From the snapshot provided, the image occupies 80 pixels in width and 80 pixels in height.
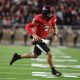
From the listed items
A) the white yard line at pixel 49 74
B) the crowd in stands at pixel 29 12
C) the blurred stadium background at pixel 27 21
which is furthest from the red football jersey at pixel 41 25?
the crowd in stands at pixel 29 12

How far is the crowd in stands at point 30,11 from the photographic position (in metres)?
22.9

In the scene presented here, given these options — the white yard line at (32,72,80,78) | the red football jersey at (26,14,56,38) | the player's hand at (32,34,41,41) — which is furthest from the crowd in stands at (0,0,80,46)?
the player's hand at (32,34,41,41)

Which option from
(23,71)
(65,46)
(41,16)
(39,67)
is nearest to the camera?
(41,16)

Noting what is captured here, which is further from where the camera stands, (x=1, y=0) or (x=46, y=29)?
(x=1, y=0)

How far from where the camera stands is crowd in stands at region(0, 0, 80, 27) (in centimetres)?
2289

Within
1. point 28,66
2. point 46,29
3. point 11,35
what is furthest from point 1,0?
point 46,29

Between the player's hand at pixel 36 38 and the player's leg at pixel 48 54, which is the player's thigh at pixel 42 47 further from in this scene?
the player's hand at pixel 36 38

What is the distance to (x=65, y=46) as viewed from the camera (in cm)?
2217

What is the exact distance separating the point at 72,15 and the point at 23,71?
43.5 ft

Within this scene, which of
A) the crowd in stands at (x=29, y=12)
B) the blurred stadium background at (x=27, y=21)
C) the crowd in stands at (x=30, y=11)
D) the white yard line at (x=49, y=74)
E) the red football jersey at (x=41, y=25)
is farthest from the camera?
the crowd in stands at (x=30, y=11)

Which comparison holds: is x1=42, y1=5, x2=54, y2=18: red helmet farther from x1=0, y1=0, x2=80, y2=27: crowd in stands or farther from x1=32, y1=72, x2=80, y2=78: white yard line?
x1=0, y1=0, x2=80, y2=27: crowd in stands

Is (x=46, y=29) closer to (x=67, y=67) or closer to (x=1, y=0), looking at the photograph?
(x=67, y=67)

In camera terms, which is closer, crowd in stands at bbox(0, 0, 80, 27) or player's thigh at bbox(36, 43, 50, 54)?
player's thigh at bbox(36, 43, 50, 54)

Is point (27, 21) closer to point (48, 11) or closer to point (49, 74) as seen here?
point (49, 74)
